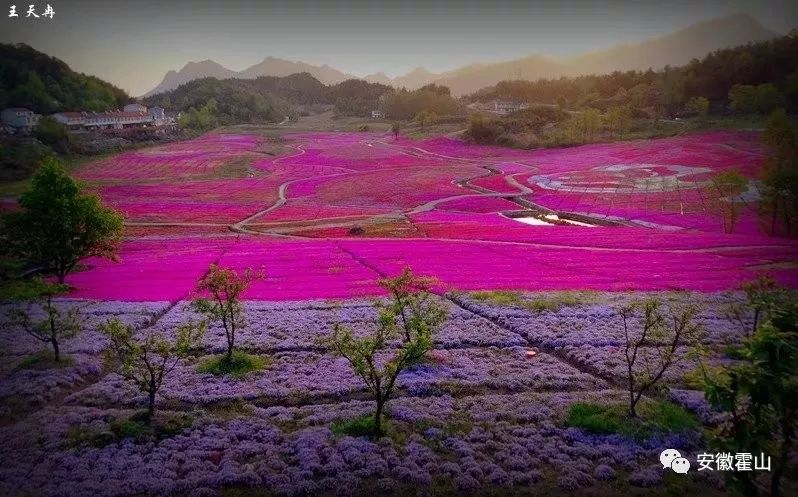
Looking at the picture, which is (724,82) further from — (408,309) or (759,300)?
(759,300)

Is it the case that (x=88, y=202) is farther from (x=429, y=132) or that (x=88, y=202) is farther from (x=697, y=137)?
(x=429, y=132)

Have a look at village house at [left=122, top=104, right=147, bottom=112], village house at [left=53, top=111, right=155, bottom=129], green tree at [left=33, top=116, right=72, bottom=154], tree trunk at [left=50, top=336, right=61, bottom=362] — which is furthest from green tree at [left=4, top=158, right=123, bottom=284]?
village house at [left=122, top=104, right=147, bottom=112]

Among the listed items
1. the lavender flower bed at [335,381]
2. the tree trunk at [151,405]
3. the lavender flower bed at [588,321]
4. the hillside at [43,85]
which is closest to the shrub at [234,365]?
the lavender flower bed at [335,381]

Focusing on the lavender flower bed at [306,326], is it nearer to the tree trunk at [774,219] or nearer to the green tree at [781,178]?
the green tree at [781,178]

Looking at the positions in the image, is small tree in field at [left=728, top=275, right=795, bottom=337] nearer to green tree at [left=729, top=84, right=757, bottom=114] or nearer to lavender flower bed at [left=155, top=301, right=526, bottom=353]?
lavender flower bed at [left=155, top=301, right=526, bottom=353]

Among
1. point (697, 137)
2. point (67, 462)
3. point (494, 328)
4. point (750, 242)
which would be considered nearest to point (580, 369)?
point (494, 328)

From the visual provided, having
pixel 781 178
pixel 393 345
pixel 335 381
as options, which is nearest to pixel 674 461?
pixel 335 381
